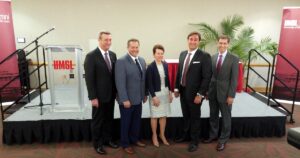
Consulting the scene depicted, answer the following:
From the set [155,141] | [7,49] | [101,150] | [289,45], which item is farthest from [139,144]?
[289,45]

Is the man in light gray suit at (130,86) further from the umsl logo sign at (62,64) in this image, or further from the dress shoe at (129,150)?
the umsl logo sign at (62,64)

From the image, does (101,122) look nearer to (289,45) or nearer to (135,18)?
(135,18)

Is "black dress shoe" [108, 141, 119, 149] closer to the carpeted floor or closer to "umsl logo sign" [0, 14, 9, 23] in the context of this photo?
the carpeted floor

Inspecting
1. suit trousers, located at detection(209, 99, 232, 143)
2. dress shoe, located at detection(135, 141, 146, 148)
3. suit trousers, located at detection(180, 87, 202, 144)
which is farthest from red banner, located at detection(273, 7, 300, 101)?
dress shoe, located at detection(135, 141, 146, 148)

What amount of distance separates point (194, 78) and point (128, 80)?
823 mm

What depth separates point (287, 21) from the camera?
5.12 m

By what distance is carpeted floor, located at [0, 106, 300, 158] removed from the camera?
307cm

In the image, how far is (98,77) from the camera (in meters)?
2.80

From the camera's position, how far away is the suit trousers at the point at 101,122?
293cm

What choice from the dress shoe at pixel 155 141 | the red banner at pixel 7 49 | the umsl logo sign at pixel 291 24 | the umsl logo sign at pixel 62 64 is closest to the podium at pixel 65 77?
the umsl logo sign at pixel 62 64

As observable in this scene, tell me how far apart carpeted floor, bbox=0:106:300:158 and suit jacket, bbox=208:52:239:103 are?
0.76 meters

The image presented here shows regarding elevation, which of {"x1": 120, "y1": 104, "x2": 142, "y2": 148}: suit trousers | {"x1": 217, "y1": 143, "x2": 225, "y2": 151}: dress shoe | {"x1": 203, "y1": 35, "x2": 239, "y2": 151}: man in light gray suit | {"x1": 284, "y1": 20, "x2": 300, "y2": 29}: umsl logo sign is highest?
{"x1": 284, "y1": 20, "x2": 300, "y2": 29}: umsl logo sign

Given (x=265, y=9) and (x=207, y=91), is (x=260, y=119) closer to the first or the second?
(x=207, y=91)

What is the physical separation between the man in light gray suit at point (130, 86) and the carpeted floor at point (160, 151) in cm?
35
